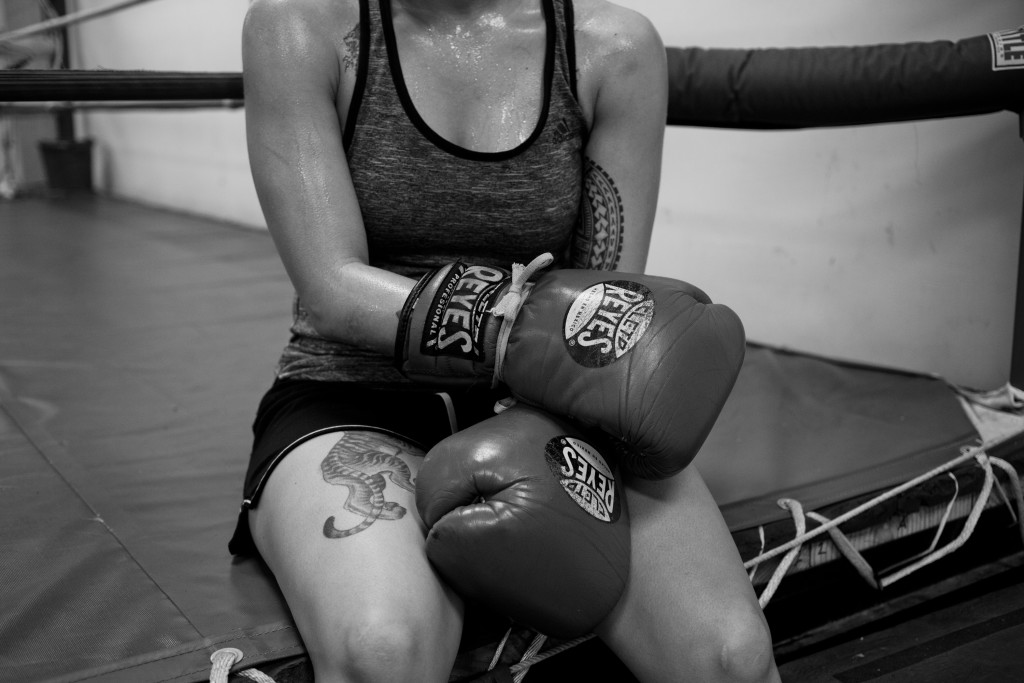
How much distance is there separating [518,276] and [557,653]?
1.29 feet

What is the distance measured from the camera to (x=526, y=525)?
2.64 ft

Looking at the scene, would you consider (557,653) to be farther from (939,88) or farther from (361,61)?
(939,88)

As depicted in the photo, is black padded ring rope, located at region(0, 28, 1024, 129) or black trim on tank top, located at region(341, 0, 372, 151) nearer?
black trim on tank top, located at region(341, 0, 372, 151)

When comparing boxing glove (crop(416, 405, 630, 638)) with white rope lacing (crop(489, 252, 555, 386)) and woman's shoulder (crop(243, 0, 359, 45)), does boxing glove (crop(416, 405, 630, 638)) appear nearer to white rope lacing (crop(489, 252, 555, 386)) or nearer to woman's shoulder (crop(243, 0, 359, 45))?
white rope lacing (crop(489, 252, 555, 386))

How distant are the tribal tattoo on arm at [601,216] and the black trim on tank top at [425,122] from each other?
10 cm

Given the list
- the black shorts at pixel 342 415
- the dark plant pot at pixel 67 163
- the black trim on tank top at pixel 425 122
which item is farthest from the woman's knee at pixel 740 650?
the dark plant pot at pixel 67 163

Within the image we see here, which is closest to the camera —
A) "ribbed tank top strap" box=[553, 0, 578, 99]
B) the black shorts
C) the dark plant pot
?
the black shorts

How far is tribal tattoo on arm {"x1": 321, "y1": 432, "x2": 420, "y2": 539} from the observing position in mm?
881

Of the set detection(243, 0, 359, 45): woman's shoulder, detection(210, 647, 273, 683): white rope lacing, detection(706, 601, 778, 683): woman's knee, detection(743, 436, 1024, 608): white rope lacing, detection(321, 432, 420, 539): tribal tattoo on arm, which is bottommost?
detection(743, 436, 1024, 608): white rope lacing

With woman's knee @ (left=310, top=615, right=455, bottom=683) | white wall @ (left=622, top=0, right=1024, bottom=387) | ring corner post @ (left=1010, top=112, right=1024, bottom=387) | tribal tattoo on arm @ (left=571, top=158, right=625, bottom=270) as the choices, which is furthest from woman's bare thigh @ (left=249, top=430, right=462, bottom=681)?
white wall @ (left=622, top=0, right=1024, bottom=387)

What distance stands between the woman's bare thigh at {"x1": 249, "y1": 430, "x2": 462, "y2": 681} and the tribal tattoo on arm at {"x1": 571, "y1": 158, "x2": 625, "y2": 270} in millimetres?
333

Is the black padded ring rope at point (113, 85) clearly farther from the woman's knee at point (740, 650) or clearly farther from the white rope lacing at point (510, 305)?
the woman's knee at point (740, 650)

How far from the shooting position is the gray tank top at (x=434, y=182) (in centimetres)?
104

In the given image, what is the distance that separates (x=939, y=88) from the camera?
1495 mm
